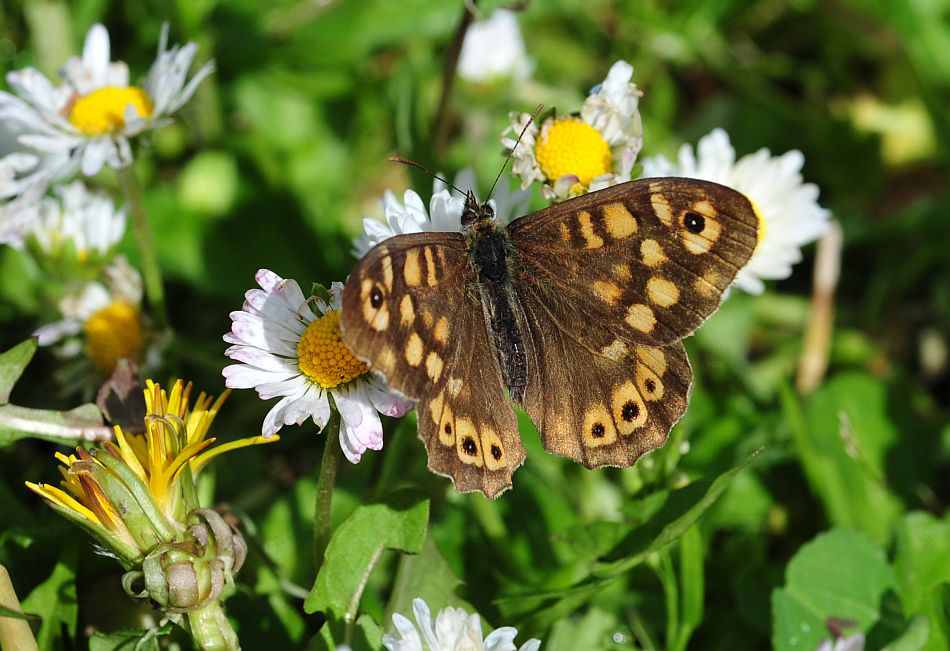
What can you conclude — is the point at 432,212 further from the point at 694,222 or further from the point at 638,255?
the point at 694,222

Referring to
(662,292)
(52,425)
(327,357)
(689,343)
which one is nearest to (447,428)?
(327,357)

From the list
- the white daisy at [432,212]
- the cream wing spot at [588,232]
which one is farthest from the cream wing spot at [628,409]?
the white daisy at [432,212]

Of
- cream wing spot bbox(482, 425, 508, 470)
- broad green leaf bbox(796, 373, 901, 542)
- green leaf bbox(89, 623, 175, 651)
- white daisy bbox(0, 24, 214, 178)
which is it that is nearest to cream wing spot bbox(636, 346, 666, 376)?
cream wing spot bbox(482, 425, 508, 470)

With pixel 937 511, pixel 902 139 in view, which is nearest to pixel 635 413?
pixel 937 511

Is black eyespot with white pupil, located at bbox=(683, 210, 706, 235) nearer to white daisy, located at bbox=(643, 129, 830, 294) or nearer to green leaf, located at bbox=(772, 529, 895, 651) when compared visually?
white daisy, located at bbox=(643, 129, 830, 294)

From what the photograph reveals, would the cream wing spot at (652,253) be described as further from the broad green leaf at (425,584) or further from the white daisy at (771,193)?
the broad green leaf at (425,584)

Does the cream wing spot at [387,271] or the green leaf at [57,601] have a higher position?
the cream wing spot at [387,271]
